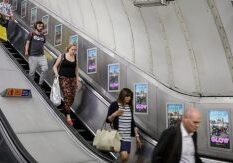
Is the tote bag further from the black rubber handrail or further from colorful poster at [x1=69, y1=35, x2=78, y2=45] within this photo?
colorful poster at [x1=69, y1=35, x2=78, y2=45]

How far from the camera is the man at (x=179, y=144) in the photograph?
2.92 m

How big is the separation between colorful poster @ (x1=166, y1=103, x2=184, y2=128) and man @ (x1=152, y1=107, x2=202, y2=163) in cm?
247

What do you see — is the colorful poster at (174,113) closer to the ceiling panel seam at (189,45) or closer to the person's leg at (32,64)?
the ceiling panel seam at (189,45)

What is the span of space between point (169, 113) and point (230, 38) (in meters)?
1.65

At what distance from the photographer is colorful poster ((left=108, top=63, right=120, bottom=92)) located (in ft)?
23.2

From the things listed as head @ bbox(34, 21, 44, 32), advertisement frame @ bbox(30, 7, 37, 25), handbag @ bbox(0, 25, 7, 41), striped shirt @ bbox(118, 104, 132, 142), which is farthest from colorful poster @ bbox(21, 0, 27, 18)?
striped shirt @ bbox(118, 104, 132, 142)

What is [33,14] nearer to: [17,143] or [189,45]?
[189,45]

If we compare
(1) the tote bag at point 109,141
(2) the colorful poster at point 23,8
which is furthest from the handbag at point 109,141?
(2) the colorful poster at point 23,8

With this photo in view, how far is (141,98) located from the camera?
20.8 feet

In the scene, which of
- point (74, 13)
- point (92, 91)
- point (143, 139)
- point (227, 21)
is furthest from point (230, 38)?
point (74, 13)

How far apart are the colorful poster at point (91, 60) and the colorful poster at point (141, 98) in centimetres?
171

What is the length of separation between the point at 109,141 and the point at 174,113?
51.2 inches

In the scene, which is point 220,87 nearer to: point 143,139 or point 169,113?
point 169,113

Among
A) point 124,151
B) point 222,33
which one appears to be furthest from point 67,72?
point 222,33
